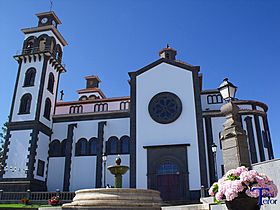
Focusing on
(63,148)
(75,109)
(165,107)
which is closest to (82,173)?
(63,148)

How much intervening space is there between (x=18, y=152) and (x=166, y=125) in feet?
50.9

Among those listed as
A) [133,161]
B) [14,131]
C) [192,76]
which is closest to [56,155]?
[14,131]

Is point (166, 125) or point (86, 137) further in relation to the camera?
point (86, 137)

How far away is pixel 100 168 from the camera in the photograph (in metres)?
28.4

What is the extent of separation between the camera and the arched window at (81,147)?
99.2 feet

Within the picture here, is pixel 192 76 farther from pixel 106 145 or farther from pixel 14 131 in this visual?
pixel 14 131

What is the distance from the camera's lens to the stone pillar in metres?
7.85

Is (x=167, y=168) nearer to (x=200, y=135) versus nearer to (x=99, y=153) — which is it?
(x=200, y=135)

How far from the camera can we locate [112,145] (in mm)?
30047

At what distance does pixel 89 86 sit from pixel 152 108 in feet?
74.3

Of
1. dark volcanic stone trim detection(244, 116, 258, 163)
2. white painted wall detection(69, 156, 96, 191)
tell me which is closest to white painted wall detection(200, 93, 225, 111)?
dark volcanic stone trim detection(244, 116, 258, 163)

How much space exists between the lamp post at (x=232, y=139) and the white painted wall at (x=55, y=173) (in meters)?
24.4

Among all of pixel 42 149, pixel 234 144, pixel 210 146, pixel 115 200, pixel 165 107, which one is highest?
pixel 165 107

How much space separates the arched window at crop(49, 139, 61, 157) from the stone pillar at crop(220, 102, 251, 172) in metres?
25.4
